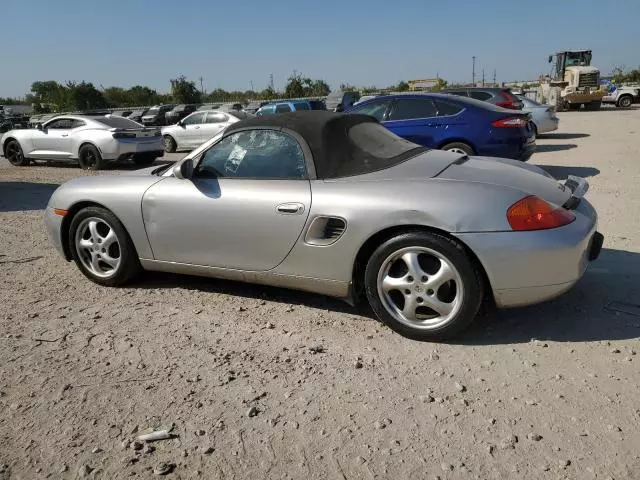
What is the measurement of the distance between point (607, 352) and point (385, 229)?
1405 mm

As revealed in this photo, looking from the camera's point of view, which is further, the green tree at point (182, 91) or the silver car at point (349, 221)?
the green tree at point (182, 91)

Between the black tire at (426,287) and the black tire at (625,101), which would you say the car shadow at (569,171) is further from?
the black tire at (625,101)

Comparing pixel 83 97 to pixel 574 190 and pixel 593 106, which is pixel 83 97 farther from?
pixel 574 190

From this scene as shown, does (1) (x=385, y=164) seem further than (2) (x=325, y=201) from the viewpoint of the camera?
Yes

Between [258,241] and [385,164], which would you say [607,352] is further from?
[258,241]

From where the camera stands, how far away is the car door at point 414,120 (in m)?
8.52

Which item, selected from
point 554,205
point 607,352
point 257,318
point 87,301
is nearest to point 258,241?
point 257,318

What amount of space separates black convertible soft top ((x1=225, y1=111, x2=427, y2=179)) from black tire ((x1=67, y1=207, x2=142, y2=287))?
3.77ft

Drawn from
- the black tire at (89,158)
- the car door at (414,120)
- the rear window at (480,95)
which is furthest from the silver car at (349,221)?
the rear window at (480,95)

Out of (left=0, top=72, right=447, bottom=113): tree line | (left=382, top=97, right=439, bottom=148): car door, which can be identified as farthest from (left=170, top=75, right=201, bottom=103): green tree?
(left=382, top=97, right=439, bottom=148): car door

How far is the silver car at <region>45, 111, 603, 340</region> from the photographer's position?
2.95m

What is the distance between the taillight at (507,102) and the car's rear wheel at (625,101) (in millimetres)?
24598

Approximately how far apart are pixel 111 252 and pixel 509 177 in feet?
9.92

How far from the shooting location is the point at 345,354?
10.1 feet
